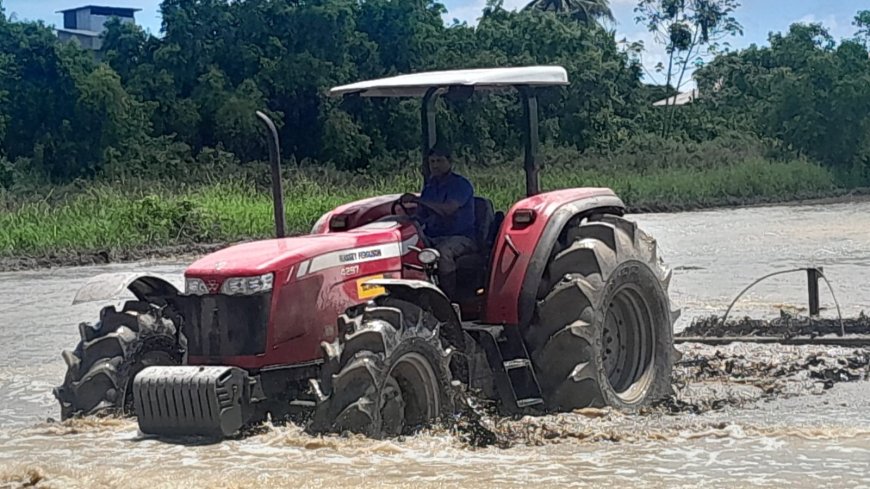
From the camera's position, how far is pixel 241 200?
102ft

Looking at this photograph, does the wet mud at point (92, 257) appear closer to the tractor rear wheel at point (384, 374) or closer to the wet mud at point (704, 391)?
the wet mud at point (704, 391)

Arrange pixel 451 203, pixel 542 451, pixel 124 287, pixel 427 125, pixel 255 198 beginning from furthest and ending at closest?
pixel 255 198
pixel 427 125
pixel 451 203
pixel 124 287
pixel 542 451

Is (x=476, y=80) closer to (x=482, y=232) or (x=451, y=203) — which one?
(x=451, y=203)

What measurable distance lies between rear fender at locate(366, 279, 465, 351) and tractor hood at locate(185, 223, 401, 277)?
12.2 inches

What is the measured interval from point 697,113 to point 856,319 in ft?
154

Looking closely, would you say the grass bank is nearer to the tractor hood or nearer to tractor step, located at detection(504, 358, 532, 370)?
the tractor hood

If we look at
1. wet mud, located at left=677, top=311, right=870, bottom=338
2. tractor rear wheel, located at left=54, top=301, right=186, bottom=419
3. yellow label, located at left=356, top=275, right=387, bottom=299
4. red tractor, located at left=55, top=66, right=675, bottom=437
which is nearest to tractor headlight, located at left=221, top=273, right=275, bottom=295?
red tractor, located at left=55, top=66, right=675, bottom=437

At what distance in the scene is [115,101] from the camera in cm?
4056

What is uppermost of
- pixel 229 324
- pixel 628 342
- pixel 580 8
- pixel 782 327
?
pixel 580 8

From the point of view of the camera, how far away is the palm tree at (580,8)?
63.9 metres

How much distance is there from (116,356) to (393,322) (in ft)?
6.34

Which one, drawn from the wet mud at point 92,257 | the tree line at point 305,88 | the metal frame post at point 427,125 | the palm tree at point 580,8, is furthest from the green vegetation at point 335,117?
the metal frame post at point 427,125

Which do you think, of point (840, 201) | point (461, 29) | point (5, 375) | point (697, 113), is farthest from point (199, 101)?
point (5, 375)

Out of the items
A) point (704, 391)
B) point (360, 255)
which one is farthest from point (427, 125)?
point (704, 391)
